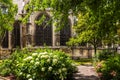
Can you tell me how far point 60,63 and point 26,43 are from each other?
35.8 m

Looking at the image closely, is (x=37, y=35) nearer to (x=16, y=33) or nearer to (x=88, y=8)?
(x=16, y=33)

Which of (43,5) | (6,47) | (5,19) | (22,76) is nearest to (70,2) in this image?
(43,5)

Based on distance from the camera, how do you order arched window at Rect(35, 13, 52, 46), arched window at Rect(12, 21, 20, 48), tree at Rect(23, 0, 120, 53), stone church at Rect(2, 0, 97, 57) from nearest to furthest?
tree at Rect(23, 0, 120, 53) < stone church at Rect(2, 0, 97, 57) < arched window at Rect(35, 13, 52, 46) < arched window at Rect(12, 21, 20, 48)

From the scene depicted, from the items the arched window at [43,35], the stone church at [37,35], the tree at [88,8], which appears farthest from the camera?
the arched window at [43,35]

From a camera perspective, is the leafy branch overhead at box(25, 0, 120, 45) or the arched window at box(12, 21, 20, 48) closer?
the leafy branch overhead at box(25, 0, 120, 45)

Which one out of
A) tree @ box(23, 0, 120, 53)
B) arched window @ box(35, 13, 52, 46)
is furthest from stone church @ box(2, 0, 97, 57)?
tree @ box(23, 0, 120, 53)

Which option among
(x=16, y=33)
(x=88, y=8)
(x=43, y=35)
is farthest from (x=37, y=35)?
(x=88, y=8)

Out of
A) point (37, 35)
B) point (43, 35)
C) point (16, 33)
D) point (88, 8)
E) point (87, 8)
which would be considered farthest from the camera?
point (16, 33)

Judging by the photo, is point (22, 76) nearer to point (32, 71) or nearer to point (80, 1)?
point (32, 71)

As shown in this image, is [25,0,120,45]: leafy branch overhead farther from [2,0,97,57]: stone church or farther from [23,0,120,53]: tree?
[2,0,97,57]: stone church

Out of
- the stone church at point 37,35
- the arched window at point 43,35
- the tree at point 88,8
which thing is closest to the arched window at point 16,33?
the stone church at point 37,35

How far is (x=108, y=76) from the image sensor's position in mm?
18266

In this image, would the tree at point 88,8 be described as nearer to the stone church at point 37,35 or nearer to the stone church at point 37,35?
the stone church at point 37,35

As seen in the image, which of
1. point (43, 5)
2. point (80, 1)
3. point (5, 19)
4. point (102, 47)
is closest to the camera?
point (80, 1)
